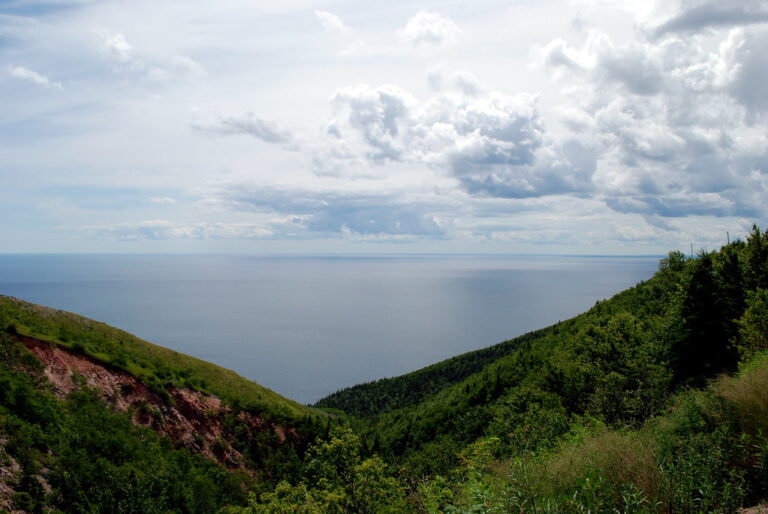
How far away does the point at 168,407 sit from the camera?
3481 cm

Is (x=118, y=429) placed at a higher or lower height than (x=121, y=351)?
lower

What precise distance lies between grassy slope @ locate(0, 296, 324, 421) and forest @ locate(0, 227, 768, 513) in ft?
0.75

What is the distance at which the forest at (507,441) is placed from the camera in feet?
32.0

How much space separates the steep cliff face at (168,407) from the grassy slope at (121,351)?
0.95 metres

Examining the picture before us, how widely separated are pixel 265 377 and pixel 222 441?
374 feet

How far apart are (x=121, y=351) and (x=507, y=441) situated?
1274 inches

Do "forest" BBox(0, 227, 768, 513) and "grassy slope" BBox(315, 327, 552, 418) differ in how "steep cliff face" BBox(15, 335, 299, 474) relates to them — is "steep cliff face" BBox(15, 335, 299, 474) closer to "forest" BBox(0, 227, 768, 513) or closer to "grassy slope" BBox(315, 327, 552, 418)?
"forest" BBox(0, 227, 768, 513)

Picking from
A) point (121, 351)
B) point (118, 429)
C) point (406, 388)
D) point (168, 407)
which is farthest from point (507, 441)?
point (406, 388)

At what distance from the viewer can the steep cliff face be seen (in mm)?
29469

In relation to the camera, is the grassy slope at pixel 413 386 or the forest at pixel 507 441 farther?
the grassy slope at pixel 413 386

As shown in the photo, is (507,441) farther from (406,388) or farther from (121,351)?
(406,388)

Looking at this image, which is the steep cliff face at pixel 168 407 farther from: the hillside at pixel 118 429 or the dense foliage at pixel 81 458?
the dense foliage at pixel 81 458

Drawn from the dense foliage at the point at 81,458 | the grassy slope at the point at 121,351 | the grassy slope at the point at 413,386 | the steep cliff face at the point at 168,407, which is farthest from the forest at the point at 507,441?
the grassy slope at the point at 413,386

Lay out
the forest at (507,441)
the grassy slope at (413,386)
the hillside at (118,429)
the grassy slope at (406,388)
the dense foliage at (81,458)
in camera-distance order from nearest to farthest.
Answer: the forest at (507,441) → the dense foliage at (81,458) → the hillside at (118,429) → the grassy slope at (413,386) → the grassy slope at (406,388)
